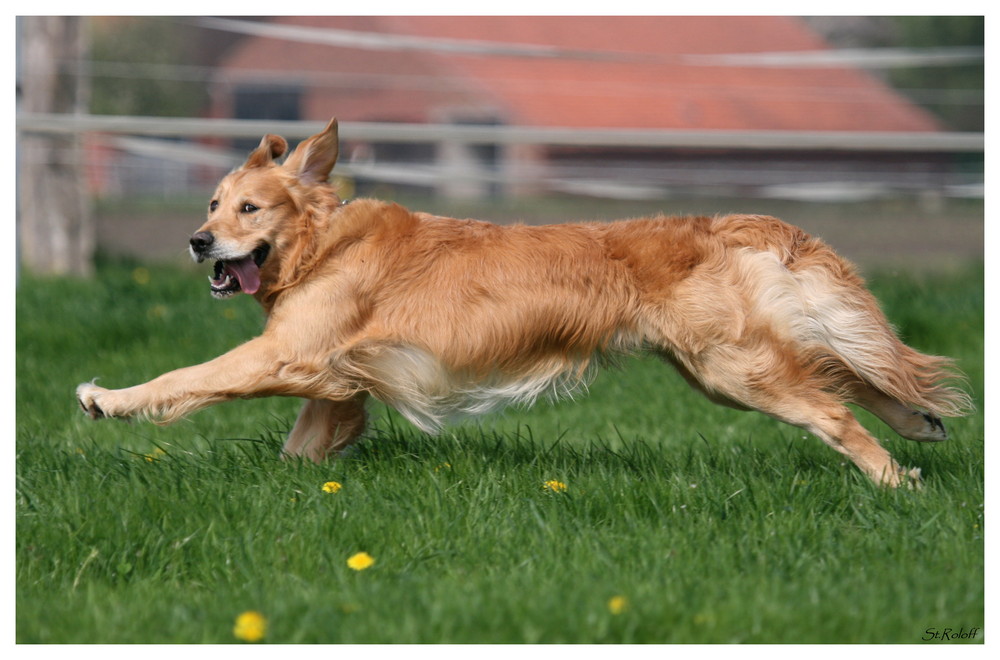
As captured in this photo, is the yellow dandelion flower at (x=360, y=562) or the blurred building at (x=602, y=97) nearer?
the yellow dandelion flower at (x=360, y=562)

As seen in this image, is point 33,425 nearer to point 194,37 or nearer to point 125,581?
point 125,581

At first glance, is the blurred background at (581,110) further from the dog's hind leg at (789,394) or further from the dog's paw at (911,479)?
the dog's paw at (911,479)

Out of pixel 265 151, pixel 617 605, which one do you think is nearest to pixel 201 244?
pixel 265 151

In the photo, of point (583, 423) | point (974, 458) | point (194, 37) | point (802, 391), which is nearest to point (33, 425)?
point (583, 423)

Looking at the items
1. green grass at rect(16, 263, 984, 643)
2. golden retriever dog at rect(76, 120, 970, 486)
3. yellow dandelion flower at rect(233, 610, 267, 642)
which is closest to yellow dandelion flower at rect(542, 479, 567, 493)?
green grass at rect(16, 263, 984, 643)

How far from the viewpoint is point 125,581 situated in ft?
10.7

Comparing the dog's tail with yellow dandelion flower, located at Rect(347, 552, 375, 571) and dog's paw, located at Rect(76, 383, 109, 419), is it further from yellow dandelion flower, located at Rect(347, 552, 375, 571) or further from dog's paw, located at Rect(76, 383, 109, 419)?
dog's paw, located at Rect(76, 383, 109, 419)

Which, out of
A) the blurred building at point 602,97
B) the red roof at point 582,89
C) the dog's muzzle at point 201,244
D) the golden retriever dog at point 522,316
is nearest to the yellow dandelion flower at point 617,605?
the golden retriever dog at point 522,316

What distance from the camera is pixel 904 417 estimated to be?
14.1ft

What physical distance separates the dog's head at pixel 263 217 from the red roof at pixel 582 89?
13169 millimetres

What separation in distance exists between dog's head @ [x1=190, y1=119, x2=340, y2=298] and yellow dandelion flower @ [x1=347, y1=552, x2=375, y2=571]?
1378mm

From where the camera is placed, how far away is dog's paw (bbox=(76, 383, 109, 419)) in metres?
4.02

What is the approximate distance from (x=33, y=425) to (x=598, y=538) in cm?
329

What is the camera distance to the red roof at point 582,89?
1770cm
